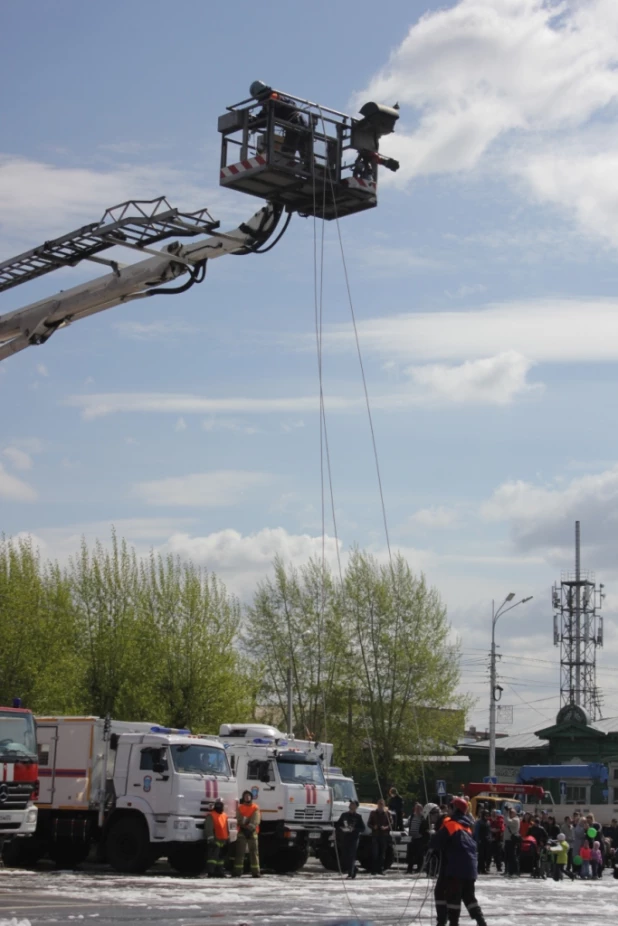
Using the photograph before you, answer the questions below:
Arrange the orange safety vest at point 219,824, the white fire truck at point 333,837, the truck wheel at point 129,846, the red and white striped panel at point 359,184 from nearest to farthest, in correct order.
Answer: the red and white striped panel at point 359,184
the orange safety vest at point 219,824
the truck wheel at point 129,846
the white fire truck at point 333,837

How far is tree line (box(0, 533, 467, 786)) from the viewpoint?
46.9 meters

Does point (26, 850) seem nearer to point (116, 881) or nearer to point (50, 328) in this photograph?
point (116, 881)

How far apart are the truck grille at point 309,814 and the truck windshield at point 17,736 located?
23.7 ft

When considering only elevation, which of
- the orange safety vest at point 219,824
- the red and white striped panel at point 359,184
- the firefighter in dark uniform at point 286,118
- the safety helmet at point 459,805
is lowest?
the orange safety vest at point 219,824

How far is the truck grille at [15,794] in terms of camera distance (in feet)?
68.0

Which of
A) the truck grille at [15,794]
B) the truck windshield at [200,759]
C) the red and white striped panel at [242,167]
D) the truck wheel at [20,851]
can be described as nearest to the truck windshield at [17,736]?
the truck grille at [15,794]

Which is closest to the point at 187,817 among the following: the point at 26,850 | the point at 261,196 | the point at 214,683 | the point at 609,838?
the point at 26,850

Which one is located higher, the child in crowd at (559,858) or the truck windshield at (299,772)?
the truck windshield at (299,772)

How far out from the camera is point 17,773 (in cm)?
2100

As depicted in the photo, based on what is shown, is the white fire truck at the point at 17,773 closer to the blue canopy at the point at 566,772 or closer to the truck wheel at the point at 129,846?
the truck wheel at the point at 129,846

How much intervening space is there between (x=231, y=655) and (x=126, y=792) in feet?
81.1

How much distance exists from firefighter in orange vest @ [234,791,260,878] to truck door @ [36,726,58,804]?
12.2 feet

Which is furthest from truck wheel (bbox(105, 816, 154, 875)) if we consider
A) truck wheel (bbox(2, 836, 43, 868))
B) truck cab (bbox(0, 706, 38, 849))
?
truck cab (bbox(0, 706, 38, 849))

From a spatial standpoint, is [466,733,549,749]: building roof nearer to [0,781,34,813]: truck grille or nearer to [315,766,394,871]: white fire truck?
[315,766,394,871]: white fire truck
